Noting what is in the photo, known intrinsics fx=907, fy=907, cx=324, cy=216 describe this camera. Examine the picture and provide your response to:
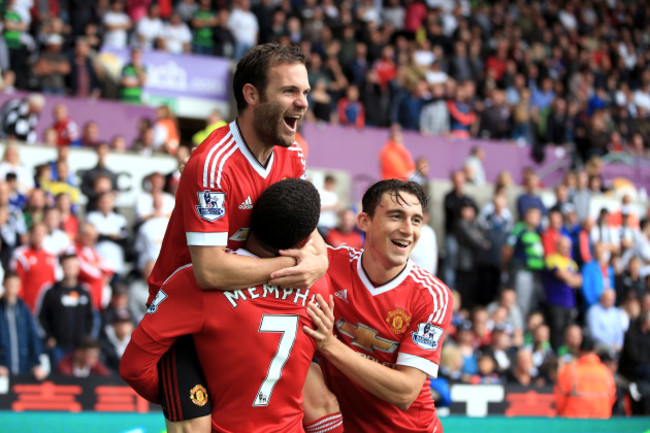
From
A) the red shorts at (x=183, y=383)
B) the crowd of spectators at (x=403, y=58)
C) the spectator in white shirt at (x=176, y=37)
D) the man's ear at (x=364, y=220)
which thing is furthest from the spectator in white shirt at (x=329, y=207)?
the red shorts at (x=183, y=383)

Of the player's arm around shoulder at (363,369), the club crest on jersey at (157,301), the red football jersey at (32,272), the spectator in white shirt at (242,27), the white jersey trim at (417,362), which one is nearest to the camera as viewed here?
the club crest on jersey at (157,301)

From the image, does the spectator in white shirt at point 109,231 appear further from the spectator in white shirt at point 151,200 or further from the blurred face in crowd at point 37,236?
the blurred face in crowd at point 37,236

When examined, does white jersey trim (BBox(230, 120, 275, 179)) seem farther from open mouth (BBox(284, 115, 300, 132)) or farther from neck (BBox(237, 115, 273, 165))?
open mouth (BBox(284, 115, 300, 132))

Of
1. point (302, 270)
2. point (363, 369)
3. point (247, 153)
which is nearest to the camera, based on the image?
point (302, 270)

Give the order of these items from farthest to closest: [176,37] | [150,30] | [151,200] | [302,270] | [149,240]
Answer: [176,37] < [150,30] < [151,200] < [149,240] < [302,270]

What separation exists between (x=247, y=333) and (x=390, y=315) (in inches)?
40.9

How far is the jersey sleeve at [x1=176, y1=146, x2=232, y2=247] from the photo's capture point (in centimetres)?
403

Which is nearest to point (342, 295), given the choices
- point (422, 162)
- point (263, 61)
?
point (263, 61)

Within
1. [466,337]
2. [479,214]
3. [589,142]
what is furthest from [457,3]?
[466,337]

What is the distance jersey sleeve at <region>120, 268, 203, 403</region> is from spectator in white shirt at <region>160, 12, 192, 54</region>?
12.8 meters

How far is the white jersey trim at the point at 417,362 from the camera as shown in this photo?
15.1ft

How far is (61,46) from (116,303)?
20.7 feet

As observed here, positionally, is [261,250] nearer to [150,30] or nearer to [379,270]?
[379,270]

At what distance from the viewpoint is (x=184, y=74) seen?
16.2m
